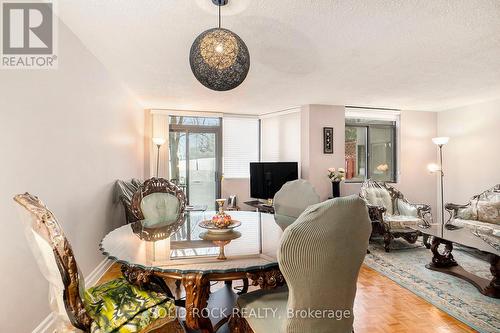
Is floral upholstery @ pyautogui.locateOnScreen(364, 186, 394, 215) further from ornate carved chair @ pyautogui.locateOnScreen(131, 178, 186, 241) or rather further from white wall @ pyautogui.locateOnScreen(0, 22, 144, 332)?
white wall @ pyautogui.locateOnScreen(0, 22, 144, 332)

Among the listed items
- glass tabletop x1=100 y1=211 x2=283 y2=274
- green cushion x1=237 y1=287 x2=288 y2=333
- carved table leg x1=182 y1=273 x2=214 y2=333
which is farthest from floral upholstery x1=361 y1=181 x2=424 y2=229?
carved table leg x1=182 y1=273 x2=214 y2=333

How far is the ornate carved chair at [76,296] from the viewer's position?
1147mm

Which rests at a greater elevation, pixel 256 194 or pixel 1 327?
pixel 256 194

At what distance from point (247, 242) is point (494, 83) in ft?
14.2

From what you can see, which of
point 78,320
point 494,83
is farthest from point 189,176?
point 494,83

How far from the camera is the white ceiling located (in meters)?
1.99

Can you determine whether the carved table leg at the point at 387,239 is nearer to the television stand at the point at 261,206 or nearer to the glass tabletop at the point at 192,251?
the television stand at the point at 261,206

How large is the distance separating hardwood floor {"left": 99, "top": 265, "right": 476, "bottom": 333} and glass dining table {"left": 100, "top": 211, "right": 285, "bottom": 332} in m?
0.77

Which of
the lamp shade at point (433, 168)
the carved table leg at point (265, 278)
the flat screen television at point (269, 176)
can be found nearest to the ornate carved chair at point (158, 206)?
the carved table leg at point (265, 278)

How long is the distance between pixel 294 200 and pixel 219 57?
1631 millimetres

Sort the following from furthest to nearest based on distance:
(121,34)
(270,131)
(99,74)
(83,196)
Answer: (270,131)
(99,74)
(83,196)
(121,34)

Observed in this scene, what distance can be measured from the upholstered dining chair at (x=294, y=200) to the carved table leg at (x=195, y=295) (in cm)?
124

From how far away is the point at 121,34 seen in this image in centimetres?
239

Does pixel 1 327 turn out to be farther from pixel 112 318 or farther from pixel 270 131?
pixel 270 131
